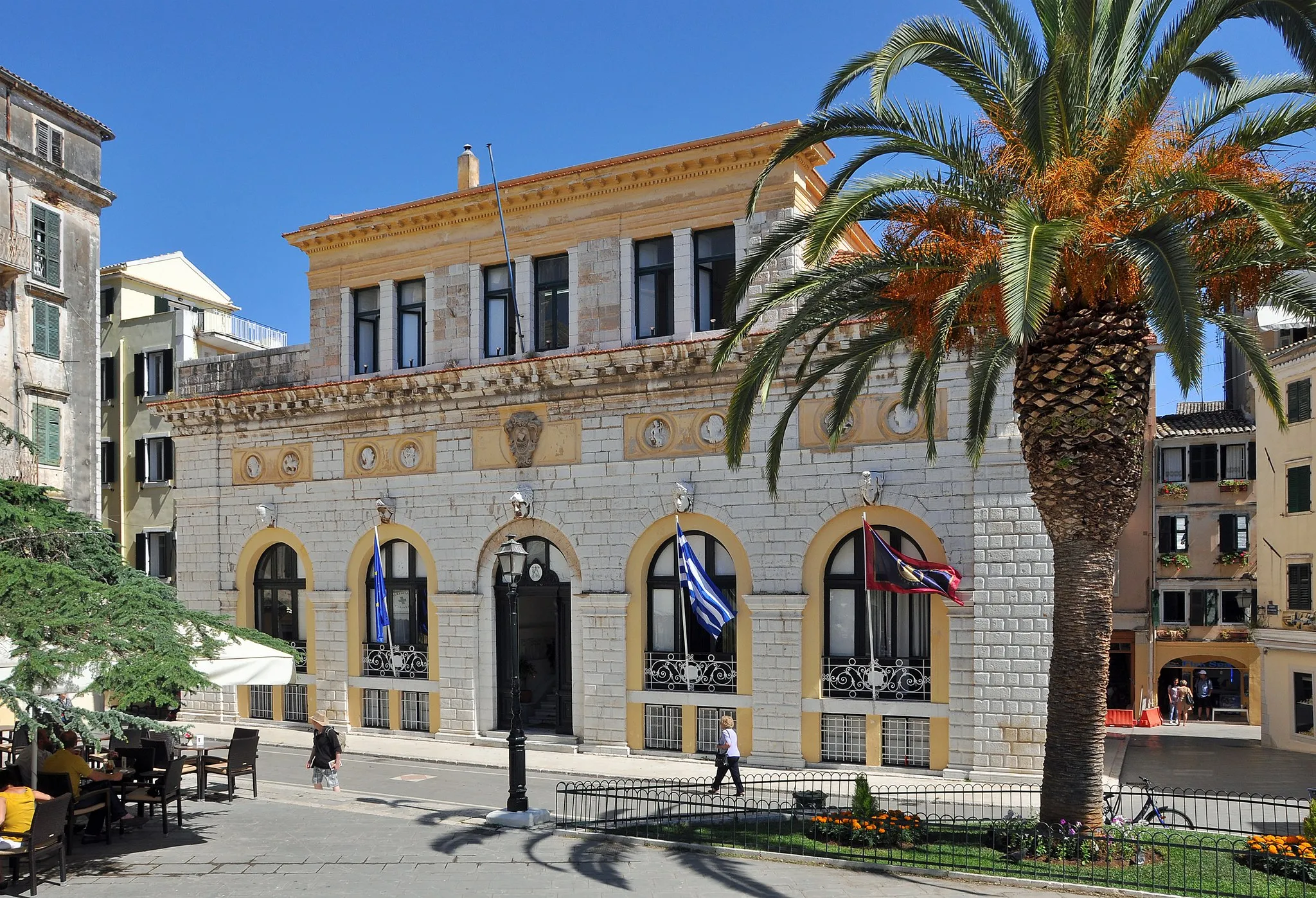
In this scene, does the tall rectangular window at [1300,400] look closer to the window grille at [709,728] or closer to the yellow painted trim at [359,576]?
the window grille at [709,728]

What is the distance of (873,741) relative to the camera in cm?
2059

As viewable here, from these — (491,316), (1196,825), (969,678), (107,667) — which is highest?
(491,316)

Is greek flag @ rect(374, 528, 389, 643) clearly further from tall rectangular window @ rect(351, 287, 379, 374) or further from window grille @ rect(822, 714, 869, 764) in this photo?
window grille @ rect(822, 714, 869, 764)

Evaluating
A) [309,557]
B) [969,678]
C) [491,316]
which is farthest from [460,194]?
[969,678]

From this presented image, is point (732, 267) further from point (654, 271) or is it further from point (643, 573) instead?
point (643, 573)

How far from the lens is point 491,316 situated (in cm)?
2547

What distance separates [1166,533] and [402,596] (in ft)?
98.3

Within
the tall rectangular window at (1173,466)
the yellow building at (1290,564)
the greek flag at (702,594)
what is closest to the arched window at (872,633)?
the greek flag at (702,594)

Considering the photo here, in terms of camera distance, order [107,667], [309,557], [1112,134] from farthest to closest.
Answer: [309,557]
[1112,134]
[107,667]

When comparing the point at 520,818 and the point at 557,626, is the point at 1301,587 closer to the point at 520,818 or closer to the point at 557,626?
the point at 557,626

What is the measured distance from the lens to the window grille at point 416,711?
25.2 meters

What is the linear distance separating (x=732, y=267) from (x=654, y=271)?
188 cm

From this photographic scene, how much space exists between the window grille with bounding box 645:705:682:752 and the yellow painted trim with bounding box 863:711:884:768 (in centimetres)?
397

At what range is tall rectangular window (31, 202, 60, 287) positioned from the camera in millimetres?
28078
